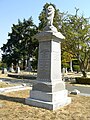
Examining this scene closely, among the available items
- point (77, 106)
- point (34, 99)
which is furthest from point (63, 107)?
point (34, 99)

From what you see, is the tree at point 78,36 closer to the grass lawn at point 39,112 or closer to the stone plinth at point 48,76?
the stone plinth at point 48,76

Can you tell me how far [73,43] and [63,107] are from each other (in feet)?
46.6

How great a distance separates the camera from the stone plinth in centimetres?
906

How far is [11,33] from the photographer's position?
174ft

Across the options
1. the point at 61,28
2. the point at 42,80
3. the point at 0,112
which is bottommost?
the point at 0,112

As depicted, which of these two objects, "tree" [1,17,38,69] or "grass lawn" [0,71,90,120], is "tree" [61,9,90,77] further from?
"tree" [1,17,38,69]

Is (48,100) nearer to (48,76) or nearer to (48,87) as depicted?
(48,87)

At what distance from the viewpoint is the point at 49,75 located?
9.26m

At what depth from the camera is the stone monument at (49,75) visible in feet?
29.7

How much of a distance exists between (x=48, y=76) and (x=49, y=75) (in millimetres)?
75

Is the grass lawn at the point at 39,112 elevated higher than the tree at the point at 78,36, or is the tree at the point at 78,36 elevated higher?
the tree at the point at 78,36

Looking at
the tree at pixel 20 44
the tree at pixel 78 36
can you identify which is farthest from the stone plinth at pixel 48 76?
the tree at pixel 20 44

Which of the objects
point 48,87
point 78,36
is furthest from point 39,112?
point 78,36

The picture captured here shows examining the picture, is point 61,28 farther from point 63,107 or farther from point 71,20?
point 63,107
